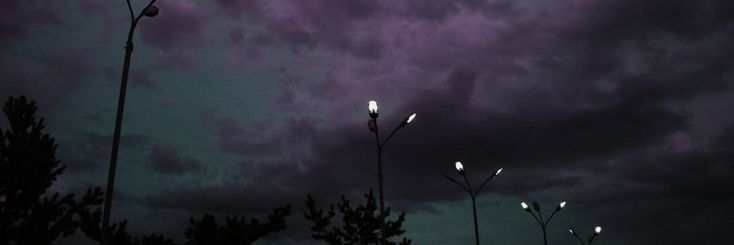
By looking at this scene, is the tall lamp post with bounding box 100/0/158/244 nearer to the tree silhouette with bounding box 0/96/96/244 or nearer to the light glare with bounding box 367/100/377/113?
the tree silhouette with bounding box 0/96/96/244

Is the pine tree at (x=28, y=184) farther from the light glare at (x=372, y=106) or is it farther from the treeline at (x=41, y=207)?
the light glare at (x=372, y=106)

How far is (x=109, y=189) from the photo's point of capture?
376 inches

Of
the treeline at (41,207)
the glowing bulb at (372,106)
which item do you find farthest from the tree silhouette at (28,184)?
the glowing bulb at (372,106)

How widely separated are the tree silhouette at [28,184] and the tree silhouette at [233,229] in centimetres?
283

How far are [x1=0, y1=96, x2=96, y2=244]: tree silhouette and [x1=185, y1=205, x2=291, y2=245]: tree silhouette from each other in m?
2.83

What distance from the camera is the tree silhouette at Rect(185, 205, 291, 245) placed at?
14.0 m

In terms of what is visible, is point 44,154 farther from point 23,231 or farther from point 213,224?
point 213,224

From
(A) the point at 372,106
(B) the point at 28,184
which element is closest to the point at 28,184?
(B) the point at 28,184

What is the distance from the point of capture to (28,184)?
13.1 metres

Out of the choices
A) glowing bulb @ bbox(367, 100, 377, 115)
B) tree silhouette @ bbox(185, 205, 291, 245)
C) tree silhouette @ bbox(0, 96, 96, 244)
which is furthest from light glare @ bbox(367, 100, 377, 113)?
tree silhouette @ bbox(0, 96, 96, 244)

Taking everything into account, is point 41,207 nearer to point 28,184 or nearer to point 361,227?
point 28,184

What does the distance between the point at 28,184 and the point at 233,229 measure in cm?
505

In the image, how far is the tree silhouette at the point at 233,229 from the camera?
14023 mm

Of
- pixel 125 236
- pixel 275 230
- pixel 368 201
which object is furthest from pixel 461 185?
pixel 125 236
